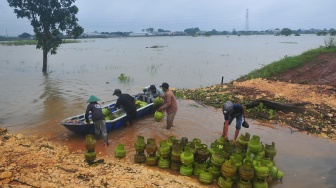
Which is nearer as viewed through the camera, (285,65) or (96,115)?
(96,115)

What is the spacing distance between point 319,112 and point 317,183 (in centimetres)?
567

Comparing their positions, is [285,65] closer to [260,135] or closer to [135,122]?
[260,135]

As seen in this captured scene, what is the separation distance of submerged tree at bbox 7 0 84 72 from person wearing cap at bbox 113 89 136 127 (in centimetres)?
1621

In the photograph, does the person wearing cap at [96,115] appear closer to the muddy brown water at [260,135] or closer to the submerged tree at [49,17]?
the muddy brown water at [260,135]

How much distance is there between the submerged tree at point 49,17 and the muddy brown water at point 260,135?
14.5 metres

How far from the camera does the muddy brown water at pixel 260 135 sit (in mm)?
7383

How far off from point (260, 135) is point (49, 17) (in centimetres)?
2062

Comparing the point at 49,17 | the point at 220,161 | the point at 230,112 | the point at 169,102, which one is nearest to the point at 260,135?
the point at 230,112

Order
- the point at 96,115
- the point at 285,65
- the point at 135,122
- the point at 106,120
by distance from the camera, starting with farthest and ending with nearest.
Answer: the point at 285,65 → the point at 135,122 → the point at 106,120 → the point at 96,115

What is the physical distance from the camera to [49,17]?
23.4 m

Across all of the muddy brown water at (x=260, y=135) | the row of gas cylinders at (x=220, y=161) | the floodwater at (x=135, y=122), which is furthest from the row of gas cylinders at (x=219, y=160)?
the floodwater at (x=135, y=122)

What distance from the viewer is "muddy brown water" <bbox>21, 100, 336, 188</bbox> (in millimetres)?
7383

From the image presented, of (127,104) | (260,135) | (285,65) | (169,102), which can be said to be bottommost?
(260,135)

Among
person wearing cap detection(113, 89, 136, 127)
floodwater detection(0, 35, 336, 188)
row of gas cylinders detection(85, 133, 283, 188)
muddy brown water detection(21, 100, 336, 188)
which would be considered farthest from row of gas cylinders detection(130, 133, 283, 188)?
person wearing cap detection(113, 89, 136, 127)
